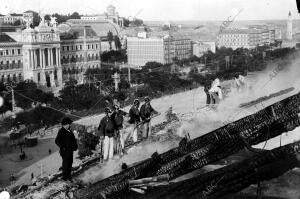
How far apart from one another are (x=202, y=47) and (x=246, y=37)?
3973mm

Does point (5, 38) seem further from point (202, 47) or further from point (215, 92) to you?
point (215, 92)

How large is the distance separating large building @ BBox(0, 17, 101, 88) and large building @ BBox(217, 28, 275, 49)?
505 inches

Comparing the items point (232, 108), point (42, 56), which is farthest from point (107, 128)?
point (42, 56)

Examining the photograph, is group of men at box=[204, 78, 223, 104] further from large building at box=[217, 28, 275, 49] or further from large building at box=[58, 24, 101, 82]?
large building at box=[217, 28, 275, 49]

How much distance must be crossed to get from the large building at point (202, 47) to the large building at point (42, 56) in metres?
10.1

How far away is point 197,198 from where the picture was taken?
3.07 m

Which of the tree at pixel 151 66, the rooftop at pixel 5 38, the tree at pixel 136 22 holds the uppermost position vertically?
the tree at pixel 136 22

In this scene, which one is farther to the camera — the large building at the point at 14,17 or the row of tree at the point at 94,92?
the large building at the point at 14,17

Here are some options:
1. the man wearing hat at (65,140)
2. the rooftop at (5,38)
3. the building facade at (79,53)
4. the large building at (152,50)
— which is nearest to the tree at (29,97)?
the rooftop at (5,38)

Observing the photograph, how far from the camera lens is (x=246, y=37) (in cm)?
4944

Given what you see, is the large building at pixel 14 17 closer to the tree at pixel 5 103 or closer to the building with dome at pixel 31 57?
the building with dome at pixel 31 57

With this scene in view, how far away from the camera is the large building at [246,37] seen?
49438 mm

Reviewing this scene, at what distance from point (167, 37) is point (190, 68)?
26.7ft

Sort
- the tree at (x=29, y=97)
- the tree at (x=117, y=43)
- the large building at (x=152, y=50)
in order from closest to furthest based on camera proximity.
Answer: the tree at (x=29, y=97) < the large building at (x=152, y=50) < the tree at (x=117, y=43)
